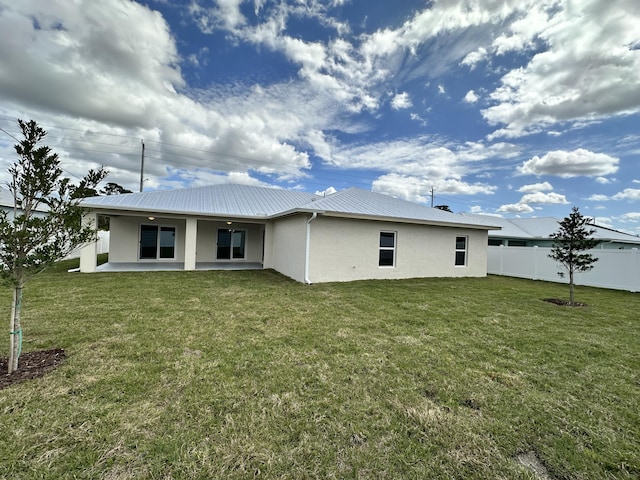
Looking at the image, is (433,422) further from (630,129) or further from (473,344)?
(630,129)

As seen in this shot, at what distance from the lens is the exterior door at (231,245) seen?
48.3ft

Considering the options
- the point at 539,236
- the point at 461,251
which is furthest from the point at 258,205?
the point at 539,236

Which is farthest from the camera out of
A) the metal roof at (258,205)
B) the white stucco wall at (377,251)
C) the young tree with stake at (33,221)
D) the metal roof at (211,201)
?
the metal roof at (211,201)

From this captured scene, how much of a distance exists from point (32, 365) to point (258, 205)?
1117cm

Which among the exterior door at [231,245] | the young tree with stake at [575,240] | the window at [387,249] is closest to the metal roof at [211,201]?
the exterior door at [231,245]

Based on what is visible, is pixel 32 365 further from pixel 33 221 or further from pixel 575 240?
pixel 575 240

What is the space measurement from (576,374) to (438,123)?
46.7 ft

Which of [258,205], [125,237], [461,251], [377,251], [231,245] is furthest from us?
[231,245]

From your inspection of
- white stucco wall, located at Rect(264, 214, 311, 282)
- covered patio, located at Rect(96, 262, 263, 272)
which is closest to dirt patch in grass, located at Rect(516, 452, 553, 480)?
white stucco wall, located at Rect(264, 214, 311, 282)

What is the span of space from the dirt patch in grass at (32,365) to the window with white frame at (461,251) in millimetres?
13569

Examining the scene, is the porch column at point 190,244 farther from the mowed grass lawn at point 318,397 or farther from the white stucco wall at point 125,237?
the mowed grass lawn at point 318,397

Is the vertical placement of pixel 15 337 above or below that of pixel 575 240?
below

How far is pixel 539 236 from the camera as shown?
20.2 m

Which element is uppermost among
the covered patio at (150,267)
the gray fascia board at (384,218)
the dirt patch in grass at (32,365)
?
the gray fascia board at (384,218)
